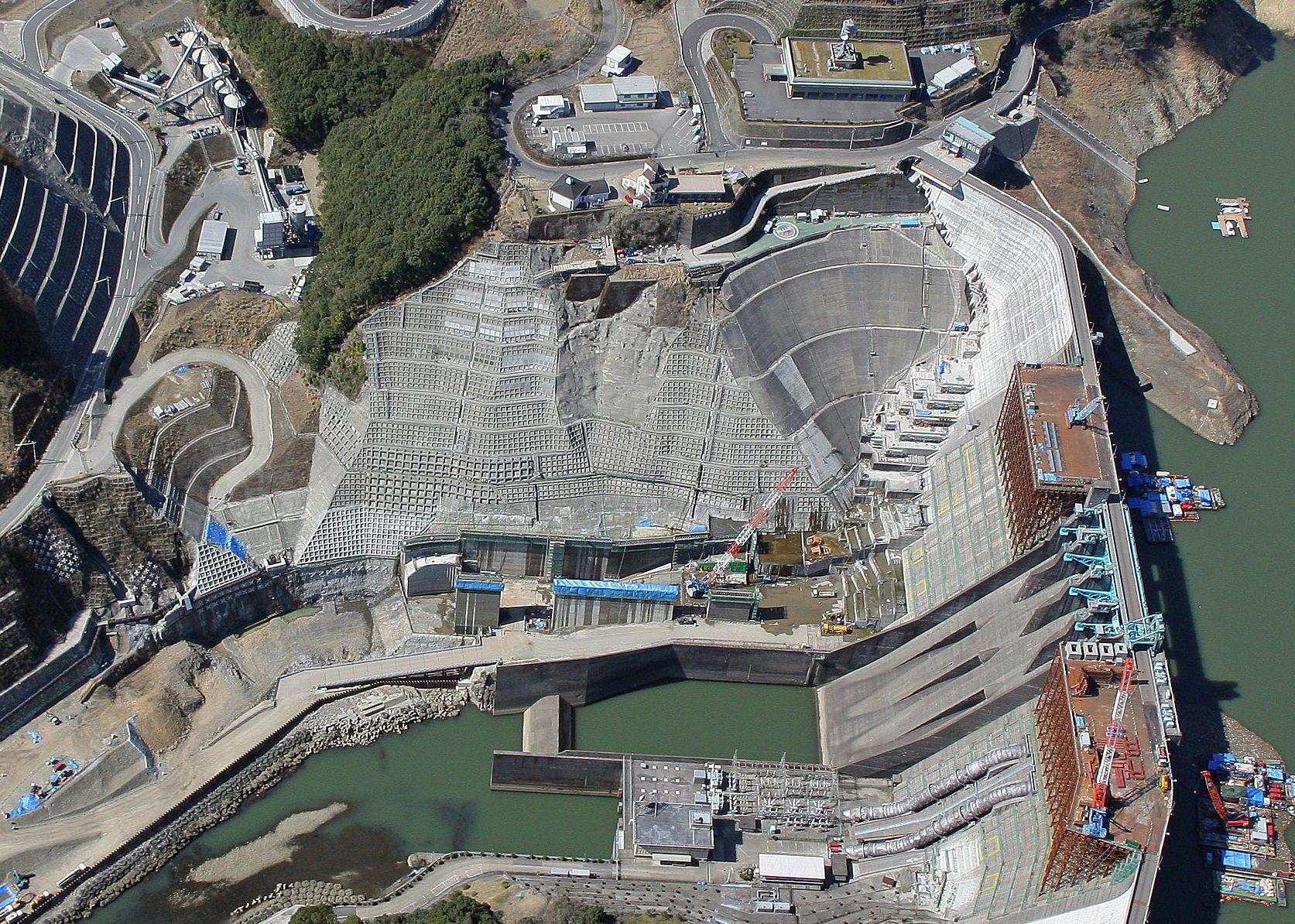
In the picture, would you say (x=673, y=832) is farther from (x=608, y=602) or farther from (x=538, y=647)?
(x=608, y=602)

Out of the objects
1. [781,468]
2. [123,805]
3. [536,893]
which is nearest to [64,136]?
[123,805]

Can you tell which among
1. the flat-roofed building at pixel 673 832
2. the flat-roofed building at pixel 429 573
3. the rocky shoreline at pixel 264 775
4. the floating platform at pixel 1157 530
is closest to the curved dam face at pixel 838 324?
the floating platform at pixel 1157 530

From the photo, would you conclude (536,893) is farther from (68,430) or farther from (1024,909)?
(68,430)

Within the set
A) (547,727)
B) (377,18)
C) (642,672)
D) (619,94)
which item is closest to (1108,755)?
(642,672)

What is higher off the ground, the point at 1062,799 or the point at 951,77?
the point at 951,77

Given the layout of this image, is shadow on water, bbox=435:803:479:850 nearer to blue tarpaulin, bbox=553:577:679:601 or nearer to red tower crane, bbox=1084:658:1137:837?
blue tarpaulin, bbox=553:577:679:601

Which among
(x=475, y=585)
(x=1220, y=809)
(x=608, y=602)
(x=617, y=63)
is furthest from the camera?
(x=617, y=63)

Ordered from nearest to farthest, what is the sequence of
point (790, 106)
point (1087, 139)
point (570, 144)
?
point (570, 144) < point (790, 106) < point (1087, 139)
